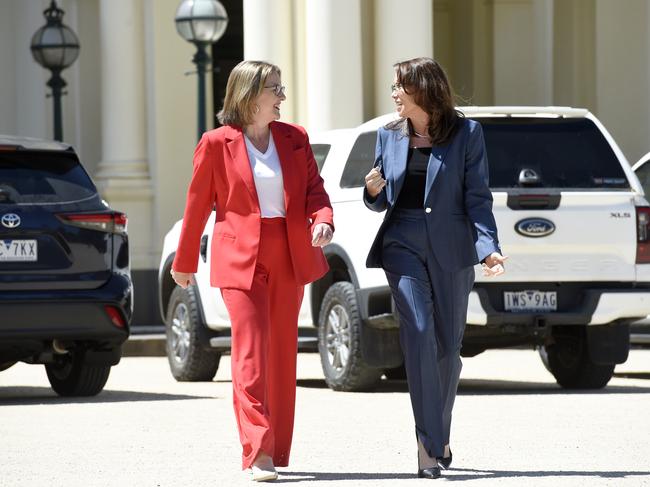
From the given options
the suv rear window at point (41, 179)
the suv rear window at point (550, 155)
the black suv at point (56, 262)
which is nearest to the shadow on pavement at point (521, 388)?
the suv rear window at point (550, 155)

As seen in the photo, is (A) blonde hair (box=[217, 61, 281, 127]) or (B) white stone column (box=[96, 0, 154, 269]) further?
(B) white stone column (box=[96, 0, 154, 269])

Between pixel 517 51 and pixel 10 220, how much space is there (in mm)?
14363

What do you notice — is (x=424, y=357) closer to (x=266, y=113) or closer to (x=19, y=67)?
(x=266, y=113)

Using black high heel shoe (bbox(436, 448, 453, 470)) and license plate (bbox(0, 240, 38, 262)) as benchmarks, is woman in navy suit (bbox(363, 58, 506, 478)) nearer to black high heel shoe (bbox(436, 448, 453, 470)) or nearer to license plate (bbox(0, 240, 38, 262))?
black high heel shoe (bbox(436, 448, 453, 470))

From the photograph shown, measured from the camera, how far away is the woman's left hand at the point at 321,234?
8.52 m

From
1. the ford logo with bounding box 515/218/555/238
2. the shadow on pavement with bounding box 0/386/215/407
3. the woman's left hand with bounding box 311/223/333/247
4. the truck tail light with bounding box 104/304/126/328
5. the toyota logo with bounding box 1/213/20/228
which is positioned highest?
the woman's left hand with bounding box 311/223/333/247

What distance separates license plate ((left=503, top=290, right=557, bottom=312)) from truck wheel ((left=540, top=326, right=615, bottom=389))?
25.3 inches

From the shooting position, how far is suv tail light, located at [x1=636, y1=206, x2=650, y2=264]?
513 inches

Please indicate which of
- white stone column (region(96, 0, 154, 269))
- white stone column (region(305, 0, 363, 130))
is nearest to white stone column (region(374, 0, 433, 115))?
white stone column (region(305, 0, 363, 130))

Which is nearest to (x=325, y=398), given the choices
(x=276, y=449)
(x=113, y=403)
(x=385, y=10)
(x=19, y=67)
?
(x=113, y=403)

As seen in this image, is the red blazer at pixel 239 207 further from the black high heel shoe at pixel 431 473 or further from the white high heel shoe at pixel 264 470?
the black high heel shoe at pixel 431 473

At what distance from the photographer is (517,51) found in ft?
86.0

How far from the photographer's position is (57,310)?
41.7 feet

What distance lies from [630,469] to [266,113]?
2040 millimetres
